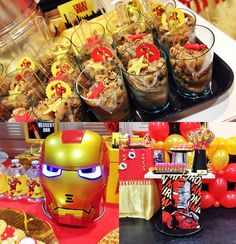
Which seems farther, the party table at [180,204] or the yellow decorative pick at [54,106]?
the yellow decorative pick at [54,106]

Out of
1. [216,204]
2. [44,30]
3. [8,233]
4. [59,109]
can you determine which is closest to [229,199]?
[216,204]

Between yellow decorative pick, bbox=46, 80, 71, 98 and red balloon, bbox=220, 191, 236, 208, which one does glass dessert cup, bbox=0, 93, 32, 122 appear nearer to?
yellow decorative pick, bbox=46, 80, 71, 98

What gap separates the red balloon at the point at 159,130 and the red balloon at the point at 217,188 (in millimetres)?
236

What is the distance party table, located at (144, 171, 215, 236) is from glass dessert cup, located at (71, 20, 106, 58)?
0.68m

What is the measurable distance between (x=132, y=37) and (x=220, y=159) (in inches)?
25.7

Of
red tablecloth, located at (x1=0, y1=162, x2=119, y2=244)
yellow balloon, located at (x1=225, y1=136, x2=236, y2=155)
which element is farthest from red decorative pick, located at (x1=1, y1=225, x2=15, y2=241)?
yellow balloon, located at (x1=225, y1=136, x2=236, y2=155)

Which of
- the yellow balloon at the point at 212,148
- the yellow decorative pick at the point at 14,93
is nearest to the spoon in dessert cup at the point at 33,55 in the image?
the yellow decorative pick at the point at 14,93

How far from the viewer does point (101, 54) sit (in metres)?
2.20

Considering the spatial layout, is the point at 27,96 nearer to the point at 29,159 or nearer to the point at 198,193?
the point at 29,159

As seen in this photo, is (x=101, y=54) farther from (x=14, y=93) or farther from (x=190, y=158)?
(x=190, y=158)

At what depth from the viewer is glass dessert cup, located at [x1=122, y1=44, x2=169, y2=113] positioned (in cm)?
206

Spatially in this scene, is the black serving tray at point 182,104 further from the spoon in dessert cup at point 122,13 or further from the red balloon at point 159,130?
the spoon in dessert cup at point 122,13

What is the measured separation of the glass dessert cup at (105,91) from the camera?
205cm

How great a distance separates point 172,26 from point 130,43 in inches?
7.1
